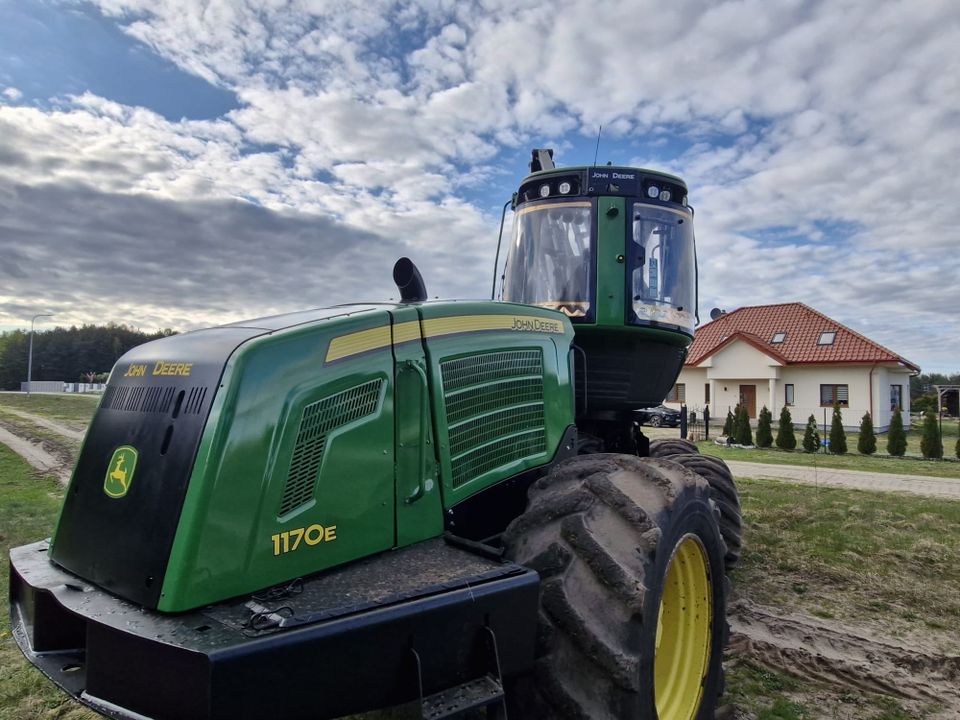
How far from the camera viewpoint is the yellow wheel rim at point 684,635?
11.1 ft

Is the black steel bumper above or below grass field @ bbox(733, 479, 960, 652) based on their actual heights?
above

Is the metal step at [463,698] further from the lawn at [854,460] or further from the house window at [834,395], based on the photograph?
the house window at [834,395]

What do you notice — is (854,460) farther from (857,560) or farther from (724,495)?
(724,495)

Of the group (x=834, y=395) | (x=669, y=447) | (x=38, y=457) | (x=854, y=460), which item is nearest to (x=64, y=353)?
(x=38, y=457)

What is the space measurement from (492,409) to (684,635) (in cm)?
146

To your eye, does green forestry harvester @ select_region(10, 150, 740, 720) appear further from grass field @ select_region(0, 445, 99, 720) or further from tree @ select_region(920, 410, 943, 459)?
tree @ select_region(920, 410, 943, 459)

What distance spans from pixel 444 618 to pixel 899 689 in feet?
10.3

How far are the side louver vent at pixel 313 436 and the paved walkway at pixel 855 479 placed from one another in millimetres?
11734

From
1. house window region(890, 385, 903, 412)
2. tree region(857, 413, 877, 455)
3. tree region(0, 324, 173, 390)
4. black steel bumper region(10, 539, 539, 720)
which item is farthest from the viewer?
tree region(0, 324, 173, 390)

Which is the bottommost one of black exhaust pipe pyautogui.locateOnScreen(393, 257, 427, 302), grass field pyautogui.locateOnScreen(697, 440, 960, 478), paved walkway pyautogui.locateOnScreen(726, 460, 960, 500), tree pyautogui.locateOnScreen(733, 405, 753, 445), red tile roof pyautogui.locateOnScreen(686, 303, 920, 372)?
paved walkway pyautogui.locateOnScreen(726, 460, 960, 500)

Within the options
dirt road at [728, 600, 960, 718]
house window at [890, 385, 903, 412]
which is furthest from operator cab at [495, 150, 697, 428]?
house window at [890, 385, 903, 412]

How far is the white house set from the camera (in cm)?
3061

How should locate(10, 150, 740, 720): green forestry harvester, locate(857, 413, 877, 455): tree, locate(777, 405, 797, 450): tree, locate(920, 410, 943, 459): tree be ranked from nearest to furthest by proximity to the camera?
locate(10, 150, 740, 720): green forestry harvester, locate(920, 410, 943, 459): tree, locate(857, 413, 877, 455): tree, locate(777, 405, 797, 450): tree

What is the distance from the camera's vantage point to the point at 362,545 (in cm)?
261
